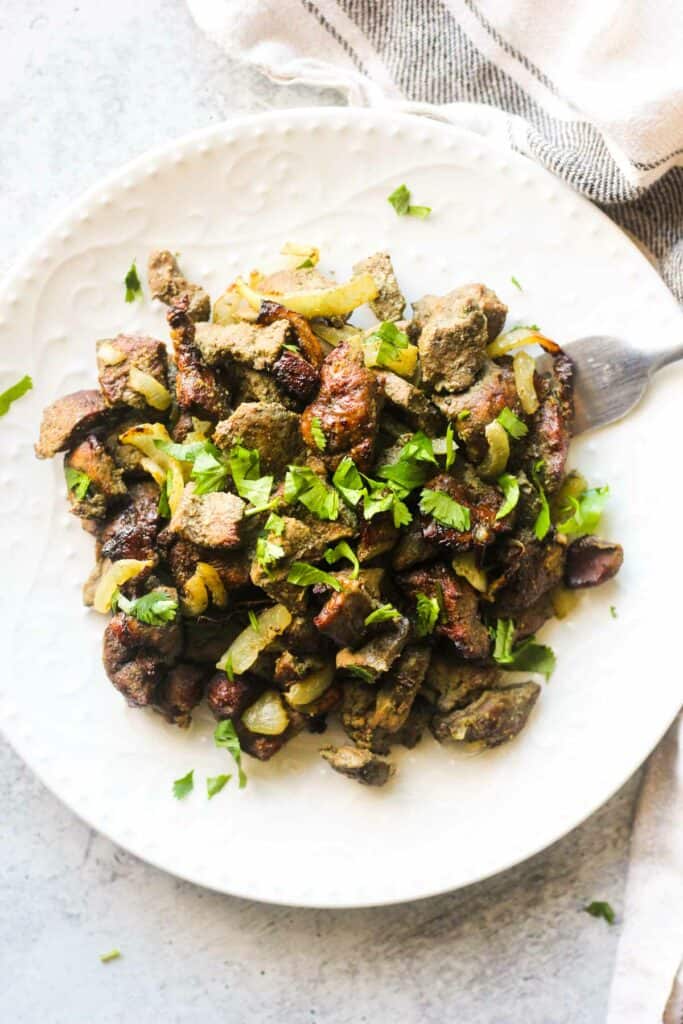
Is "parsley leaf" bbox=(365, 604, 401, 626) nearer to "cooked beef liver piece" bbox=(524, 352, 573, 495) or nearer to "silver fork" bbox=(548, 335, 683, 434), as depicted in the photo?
"cooked beef liver piece" bbox=(524, 352, 573, 495)

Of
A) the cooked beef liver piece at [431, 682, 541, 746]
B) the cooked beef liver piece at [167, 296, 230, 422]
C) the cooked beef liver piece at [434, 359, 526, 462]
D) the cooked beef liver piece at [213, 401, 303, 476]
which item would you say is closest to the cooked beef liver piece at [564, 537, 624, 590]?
the cooked beef liver piece at [431, 682, 541, 746]

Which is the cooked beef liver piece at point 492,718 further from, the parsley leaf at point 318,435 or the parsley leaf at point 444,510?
the parsley leaf at point 318,435

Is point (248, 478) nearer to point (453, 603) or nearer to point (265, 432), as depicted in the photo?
point (265, 432)

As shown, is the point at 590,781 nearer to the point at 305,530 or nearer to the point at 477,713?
the point at 477,713

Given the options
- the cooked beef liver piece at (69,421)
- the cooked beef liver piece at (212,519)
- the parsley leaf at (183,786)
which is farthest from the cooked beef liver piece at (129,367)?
the parsley leaf at (183,786)

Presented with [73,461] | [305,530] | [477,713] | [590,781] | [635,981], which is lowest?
[635,981]

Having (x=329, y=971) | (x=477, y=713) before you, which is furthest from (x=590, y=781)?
(x=329, y=971)
